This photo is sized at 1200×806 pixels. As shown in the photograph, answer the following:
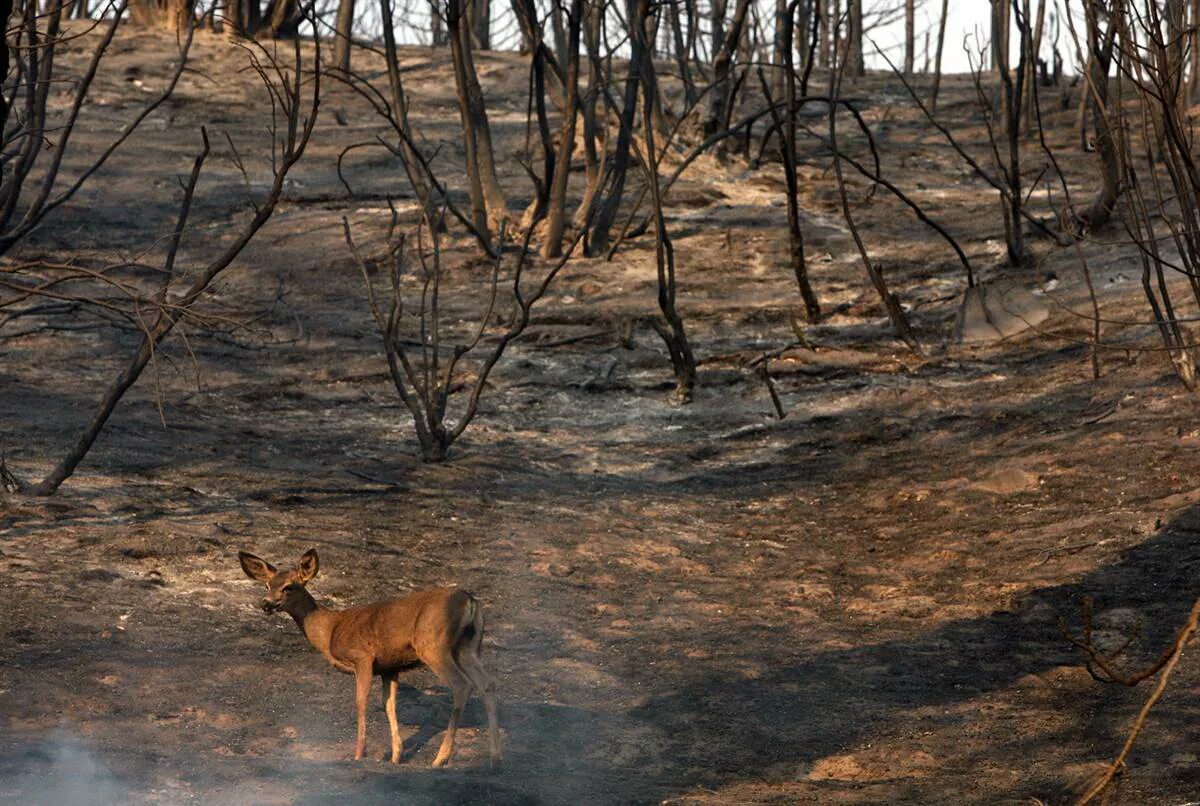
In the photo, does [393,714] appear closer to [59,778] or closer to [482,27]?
[59,778]

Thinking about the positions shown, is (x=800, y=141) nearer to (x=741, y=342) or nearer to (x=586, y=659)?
(x=741, y=342)

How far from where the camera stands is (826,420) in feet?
39.2

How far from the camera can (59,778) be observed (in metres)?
5.09

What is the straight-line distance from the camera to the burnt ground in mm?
5805

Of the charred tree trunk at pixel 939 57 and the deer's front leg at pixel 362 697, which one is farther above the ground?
the charred tree trunk at pixel 939 57

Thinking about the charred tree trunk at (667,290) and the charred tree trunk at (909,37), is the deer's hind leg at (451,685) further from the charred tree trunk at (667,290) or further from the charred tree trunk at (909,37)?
the charred tree trunk at (909,37)

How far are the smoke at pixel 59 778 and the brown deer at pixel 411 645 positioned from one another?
39.4 inches

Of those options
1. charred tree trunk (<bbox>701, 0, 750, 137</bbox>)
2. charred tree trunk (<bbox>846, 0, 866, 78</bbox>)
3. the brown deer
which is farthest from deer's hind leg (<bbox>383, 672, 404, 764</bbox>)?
charred tree trunk (<bbox>846, 0, 866, 78</bbox>)

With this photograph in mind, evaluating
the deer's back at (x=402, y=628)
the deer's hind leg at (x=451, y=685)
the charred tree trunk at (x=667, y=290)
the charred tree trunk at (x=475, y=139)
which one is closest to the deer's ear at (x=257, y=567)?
the deer's back at (x=402, y=628)

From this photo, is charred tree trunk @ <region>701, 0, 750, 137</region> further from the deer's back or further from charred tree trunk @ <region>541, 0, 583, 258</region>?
the deer's back

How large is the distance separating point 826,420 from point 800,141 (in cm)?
1076

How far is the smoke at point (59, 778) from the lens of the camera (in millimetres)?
4891

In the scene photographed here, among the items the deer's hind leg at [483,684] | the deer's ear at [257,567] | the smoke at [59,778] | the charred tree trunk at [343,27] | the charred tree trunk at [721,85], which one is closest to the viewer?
the smoke at [59,778]

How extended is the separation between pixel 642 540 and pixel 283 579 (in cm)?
354
